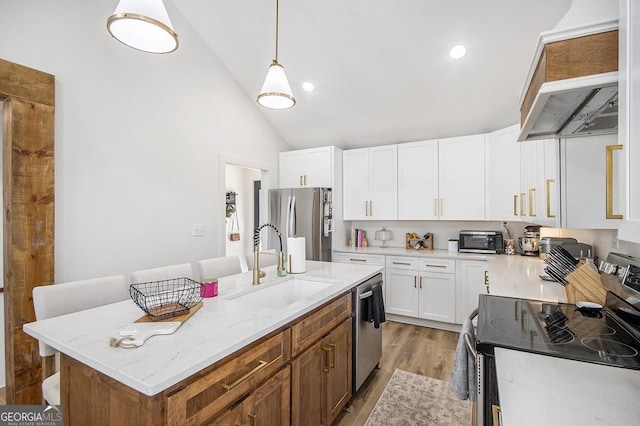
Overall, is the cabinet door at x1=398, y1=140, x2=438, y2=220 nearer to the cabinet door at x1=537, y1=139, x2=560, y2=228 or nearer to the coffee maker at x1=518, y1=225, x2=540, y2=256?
the coffee maker at x1=518, y1=225, x2=540, y2=256

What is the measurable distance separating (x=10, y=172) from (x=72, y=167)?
1.22ft

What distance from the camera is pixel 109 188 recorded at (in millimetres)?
2500

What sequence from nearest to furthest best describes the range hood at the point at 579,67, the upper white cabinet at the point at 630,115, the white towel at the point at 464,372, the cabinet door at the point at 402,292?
1. the upper white cabinet at the point at 630,115
2. the range hood at the point at 579,67
3. the white towel at the point at 464,372
4. the cabinet door at the point at 402,292

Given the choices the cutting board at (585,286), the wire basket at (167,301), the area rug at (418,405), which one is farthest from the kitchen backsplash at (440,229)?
the wire basket at (167,301)

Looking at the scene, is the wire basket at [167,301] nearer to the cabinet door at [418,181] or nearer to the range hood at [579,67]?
the range hood at [579,67]

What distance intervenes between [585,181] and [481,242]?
6.59 feet

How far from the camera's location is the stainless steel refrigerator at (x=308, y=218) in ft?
12.9

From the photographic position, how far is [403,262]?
3807mm

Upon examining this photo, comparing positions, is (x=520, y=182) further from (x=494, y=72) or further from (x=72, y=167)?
(x=72, y=167)

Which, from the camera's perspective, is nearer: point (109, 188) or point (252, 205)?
point (109, 188)

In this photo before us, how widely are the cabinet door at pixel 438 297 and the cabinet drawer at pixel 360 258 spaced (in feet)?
1.80

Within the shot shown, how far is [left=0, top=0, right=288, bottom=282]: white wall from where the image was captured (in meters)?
2.20

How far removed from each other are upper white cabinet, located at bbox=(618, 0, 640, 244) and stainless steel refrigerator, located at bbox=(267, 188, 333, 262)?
10.6ft

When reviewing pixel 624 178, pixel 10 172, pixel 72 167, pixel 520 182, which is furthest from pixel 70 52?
pixel 520 182
